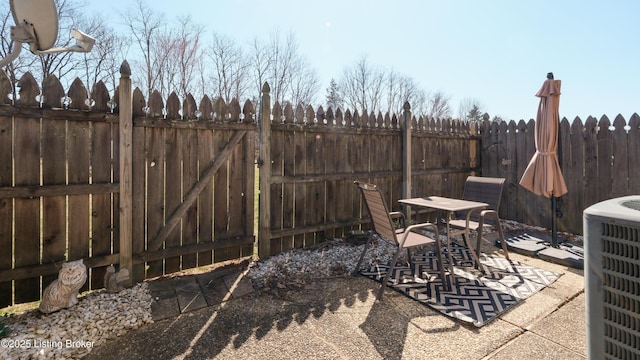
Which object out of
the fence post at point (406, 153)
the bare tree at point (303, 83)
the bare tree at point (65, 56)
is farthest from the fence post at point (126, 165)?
the bare tree at point (303, 83)

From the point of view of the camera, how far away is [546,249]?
4105 mm

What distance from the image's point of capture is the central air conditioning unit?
3.27 feet

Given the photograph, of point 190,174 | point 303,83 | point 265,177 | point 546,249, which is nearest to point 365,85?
point 303,83

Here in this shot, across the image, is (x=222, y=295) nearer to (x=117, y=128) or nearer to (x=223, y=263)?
(x=223, y=263)

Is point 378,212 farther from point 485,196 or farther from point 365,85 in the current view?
point 365,85

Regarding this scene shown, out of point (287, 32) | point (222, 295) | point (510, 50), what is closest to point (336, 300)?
point (222, 295)

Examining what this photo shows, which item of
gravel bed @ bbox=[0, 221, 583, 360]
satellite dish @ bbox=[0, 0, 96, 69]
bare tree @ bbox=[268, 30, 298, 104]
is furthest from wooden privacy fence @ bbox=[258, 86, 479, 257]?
bare tree @ bbox=[268, 30, 298, 104]

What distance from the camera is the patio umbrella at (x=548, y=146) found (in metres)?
4.13

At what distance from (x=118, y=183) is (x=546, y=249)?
17.4 ft

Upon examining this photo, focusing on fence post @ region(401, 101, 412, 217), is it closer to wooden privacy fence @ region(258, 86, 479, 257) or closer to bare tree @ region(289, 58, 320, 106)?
wooden privacy fence @ region(258, 86, 479, 257)

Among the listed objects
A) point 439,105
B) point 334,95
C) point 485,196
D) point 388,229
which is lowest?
point 388,229

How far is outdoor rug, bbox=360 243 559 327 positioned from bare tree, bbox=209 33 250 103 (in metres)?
13.1

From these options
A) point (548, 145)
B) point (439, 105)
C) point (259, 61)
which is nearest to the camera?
point (548, 145)

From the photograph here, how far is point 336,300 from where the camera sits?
9.09 ft
